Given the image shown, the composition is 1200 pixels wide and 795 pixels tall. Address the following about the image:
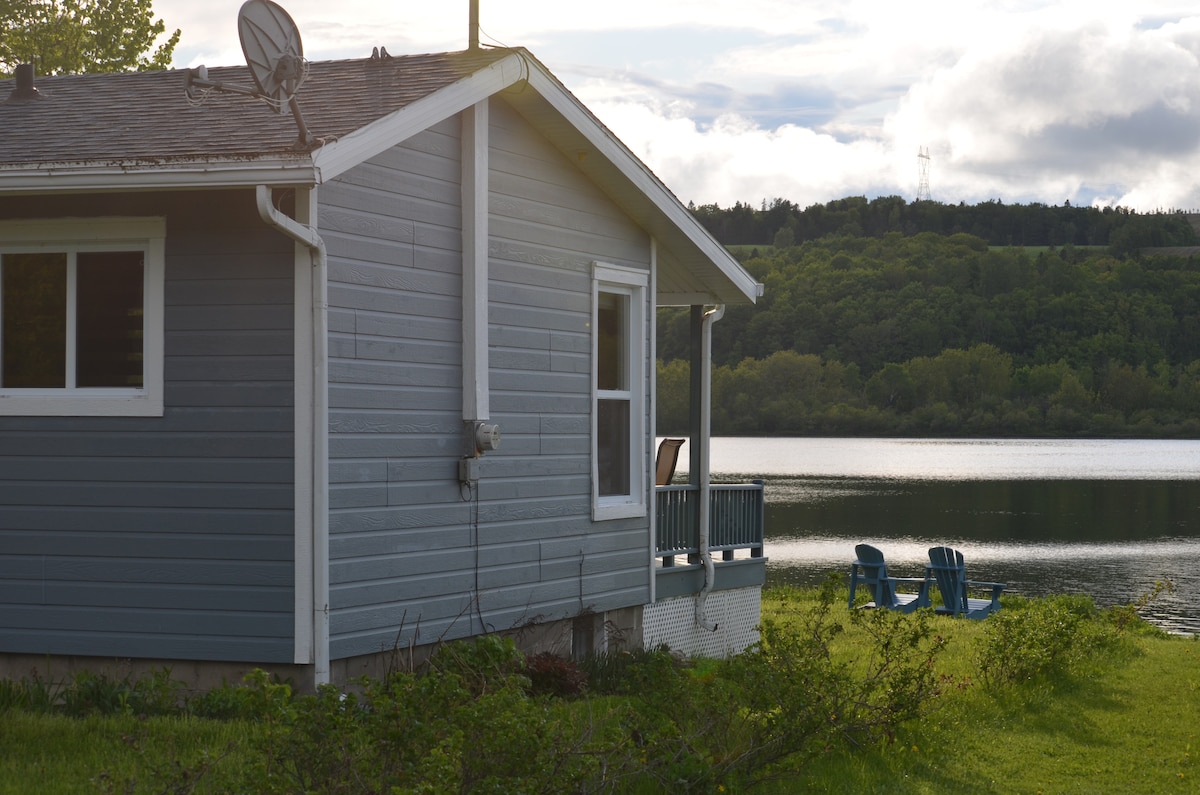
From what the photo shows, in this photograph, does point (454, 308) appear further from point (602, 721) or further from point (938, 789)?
point (938, 789)

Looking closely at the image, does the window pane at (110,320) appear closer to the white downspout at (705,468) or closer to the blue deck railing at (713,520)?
the blue deck railing at (713,520)

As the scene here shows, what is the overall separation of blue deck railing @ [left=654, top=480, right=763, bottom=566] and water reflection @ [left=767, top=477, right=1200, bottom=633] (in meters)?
10.9

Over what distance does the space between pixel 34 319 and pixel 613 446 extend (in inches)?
191

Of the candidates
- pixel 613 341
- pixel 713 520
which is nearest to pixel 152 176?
pixel 613 341

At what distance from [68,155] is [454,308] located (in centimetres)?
264

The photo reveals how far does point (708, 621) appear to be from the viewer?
1302 cm

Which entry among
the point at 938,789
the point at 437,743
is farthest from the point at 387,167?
the point at 938,789

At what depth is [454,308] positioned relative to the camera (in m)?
9.34

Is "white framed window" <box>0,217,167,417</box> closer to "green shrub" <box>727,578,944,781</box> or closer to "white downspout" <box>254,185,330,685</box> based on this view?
"white downspout" <box>254,185,330,685</box>

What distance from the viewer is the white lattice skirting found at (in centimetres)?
1225

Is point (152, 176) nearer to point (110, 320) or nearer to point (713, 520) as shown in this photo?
point (110, 320)

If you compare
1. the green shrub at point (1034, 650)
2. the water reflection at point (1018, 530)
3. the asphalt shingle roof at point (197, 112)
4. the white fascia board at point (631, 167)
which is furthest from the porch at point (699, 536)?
the water reflection at point (1018, 530)

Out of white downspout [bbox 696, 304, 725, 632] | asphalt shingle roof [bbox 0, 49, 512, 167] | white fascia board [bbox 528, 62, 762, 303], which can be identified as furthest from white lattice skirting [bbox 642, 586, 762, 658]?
asphalt shingle roof [bbox 0, 49, 512, 167]

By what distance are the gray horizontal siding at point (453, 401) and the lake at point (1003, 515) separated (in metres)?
15.2
